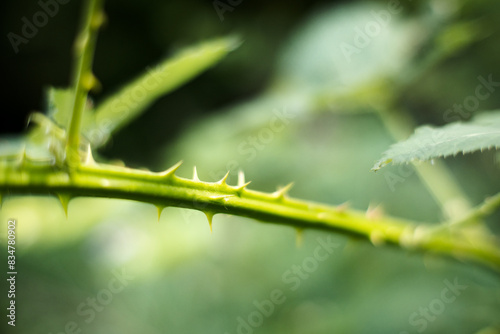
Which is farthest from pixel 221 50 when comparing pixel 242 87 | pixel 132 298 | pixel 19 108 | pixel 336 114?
pixel 19 108

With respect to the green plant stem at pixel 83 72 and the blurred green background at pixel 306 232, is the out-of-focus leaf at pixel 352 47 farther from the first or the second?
the green plant stem at pixel 83 72

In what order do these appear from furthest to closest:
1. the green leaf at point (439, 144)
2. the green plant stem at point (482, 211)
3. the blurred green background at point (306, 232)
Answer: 1. the blurred green background at point (306, 232)
2. the green plant stem at point (482, 211)
3. the green leaf at point (439, 144)

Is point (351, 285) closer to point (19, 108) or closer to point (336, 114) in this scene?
point (336, 114)

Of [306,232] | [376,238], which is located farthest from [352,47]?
[376,238]

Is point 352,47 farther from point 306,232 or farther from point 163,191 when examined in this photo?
point 163,191

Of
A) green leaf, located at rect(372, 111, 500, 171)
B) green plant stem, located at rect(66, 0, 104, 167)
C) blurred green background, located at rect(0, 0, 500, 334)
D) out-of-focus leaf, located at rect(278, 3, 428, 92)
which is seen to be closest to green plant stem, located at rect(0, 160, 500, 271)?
green plant stem, located at rect(66, 0, 104, 167)

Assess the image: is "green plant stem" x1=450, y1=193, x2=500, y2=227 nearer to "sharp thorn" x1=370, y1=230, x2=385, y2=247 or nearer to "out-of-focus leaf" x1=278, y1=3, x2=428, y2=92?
"sharp thorn" x1=370, y1=230, x2=385, y2=247

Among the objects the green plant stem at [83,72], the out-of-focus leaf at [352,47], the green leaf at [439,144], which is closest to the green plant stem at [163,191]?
the green plant stem at [83,72]
